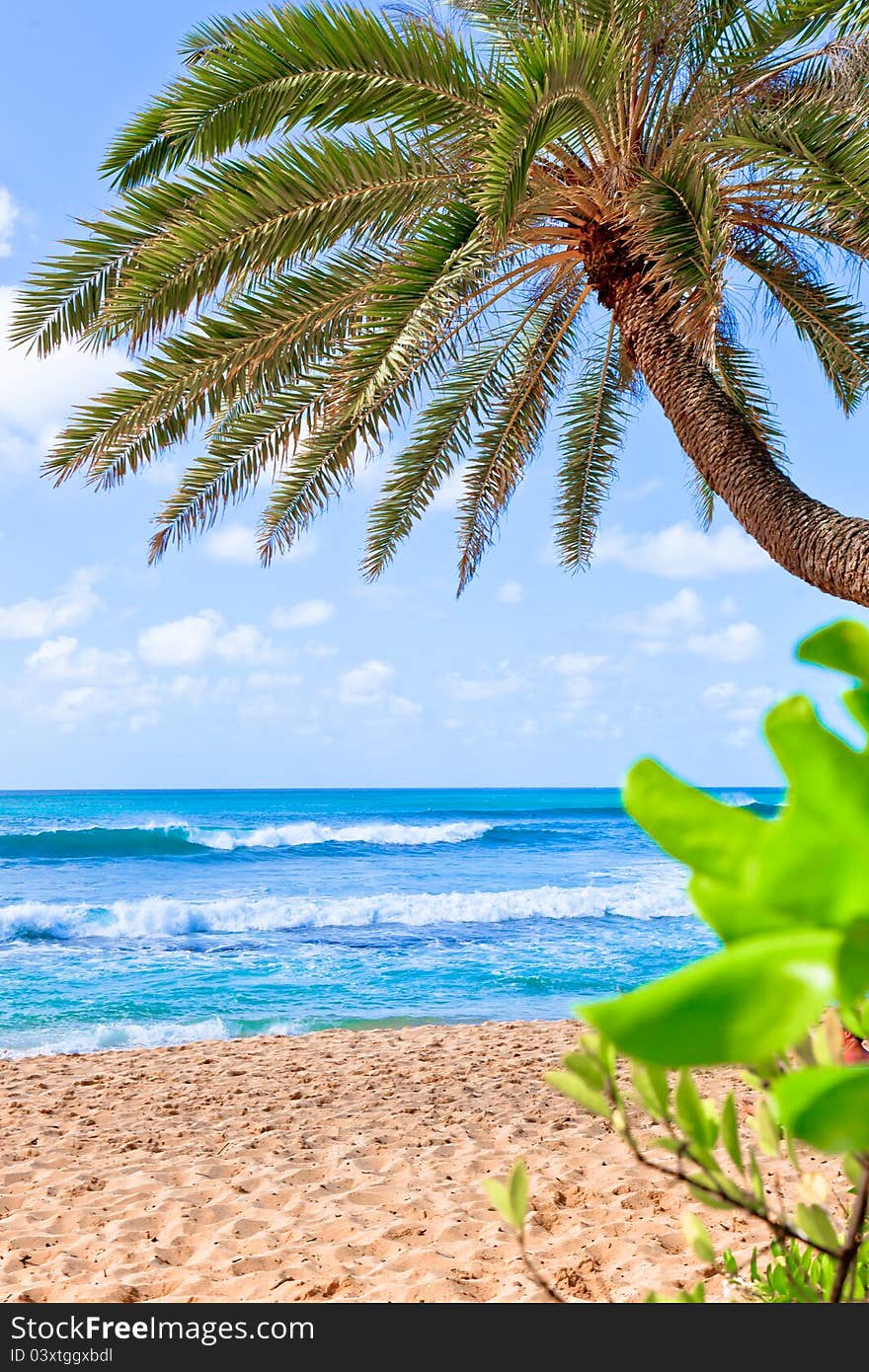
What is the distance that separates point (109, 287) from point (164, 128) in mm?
941

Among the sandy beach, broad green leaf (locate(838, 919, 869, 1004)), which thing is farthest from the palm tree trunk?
broad green leaf (locate(838, 919, 869, 1004))

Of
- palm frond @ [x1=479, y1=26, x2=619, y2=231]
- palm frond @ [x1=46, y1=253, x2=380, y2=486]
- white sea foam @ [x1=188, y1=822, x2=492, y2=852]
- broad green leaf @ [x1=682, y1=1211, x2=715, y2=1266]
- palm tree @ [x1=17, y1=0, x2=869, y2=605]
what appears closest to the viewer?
broad green leaf @ [x1=682, y1=1211, x2=715, y2=1266]

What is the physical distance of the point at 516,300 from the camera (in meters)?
7.62

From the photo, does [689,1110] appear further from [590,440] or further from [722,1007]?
[590,440]

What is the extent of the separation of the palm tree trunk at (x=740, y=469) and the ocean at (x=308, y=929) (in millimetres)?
Answer: 3073

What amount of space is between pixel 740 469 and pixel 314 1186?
4.46 meters

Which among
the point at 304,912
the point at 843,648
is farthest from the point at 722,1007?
the point at 304,912

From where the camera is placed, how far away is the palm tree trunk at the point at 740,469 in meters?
4.88

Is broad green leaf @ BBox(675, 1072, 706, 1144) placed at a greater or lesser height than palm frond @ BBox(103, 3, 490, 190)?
lesser

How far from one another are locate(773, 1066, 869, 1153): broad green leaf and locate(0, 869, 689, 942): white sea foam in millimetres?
15244

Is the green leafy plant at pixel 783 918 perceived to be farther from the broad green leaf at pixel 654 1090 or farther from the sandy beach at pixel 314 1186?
the sandy beach at pixel 314 1186

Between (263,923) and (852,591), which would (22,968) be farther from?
(852,591)

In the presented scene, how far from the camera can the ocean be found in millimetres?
10031

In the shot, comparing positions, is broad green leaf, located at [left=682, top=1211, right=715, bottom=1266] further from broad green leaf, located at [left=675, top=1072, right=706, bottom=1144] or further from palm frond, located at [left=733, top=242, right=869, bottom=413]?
palm frond, located at [left=733, top=242, right=869, bottom=413]
